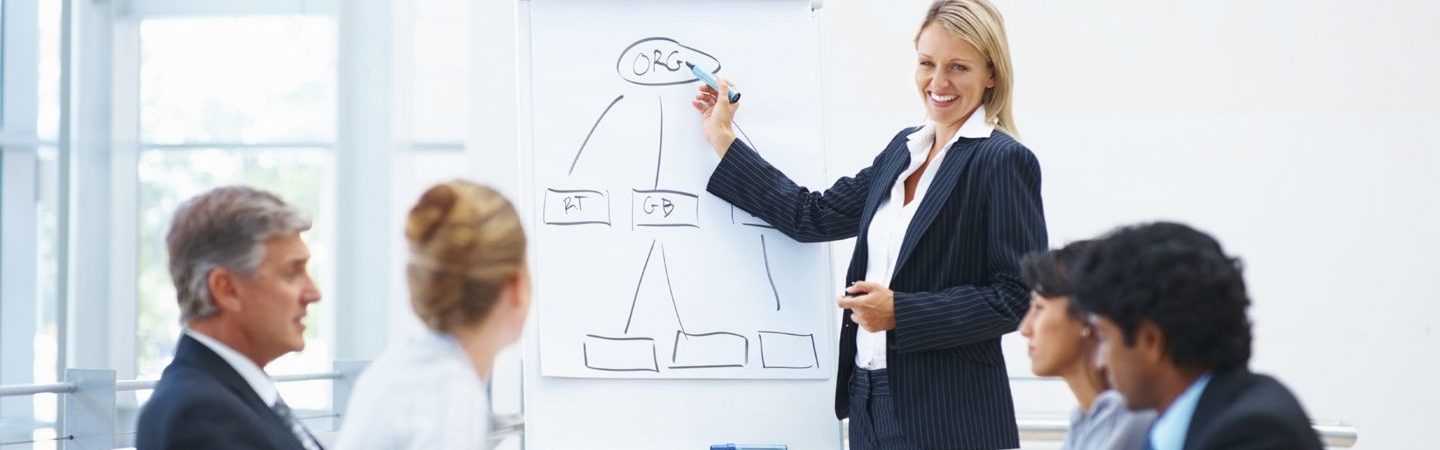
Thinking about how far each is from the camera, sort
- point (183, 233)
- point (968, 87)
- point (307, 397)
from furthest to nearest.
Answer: point (307, 397) → point (968, 87) → point (183, 233)

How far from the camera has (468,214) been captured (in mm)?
1302

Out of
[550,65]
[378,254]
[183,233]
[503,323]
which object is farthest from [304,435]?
[378,254]

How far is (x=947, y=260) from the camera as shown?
2.25m

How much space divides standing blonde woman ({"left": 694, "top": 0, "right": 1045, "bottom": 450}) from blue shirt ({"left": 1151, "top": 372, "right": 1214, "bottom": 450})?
2.68 ft

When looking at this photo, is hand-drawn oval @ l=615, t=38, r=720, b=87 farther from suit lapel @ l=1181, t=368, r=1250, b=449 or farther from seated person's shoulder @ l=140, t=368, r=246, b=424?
suit lapel @ l=1181, t=368, r=1250, b=449

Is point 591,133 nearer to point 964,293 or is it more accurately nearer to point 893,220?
point 893,220

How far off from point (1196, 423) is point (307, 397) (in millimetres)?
3188

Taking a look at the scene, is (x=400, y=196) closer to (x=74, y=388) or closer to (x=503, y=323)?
(x=74, y=388)

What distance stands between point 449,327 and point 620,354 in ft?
3.83

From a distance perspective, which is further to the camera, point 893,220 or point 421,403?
point 893,220

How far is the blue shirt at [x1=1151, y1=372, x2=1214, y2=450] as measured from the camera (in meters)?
1.33

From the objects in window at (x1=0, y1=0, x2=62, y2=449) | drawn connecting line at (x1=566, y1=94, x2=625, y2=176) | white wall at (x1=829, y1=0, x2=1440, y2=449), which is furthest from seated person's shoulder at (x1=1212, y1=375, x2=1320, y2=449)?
window at (x1=0, y1=0, x2=62, y2=449)

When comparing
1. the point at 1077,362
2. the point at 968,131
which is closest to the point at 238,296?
the point at 1077,362

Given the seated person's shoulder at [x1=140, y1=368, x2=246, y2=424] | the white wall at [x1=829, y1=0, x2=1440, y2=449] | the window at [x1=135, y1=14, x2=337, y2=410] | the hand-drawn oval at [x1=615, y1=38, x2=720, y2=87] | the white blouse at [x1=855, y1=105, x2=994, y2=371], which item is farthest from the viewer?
the window at [x1=135, y1=14, x2=337, y2=410]
